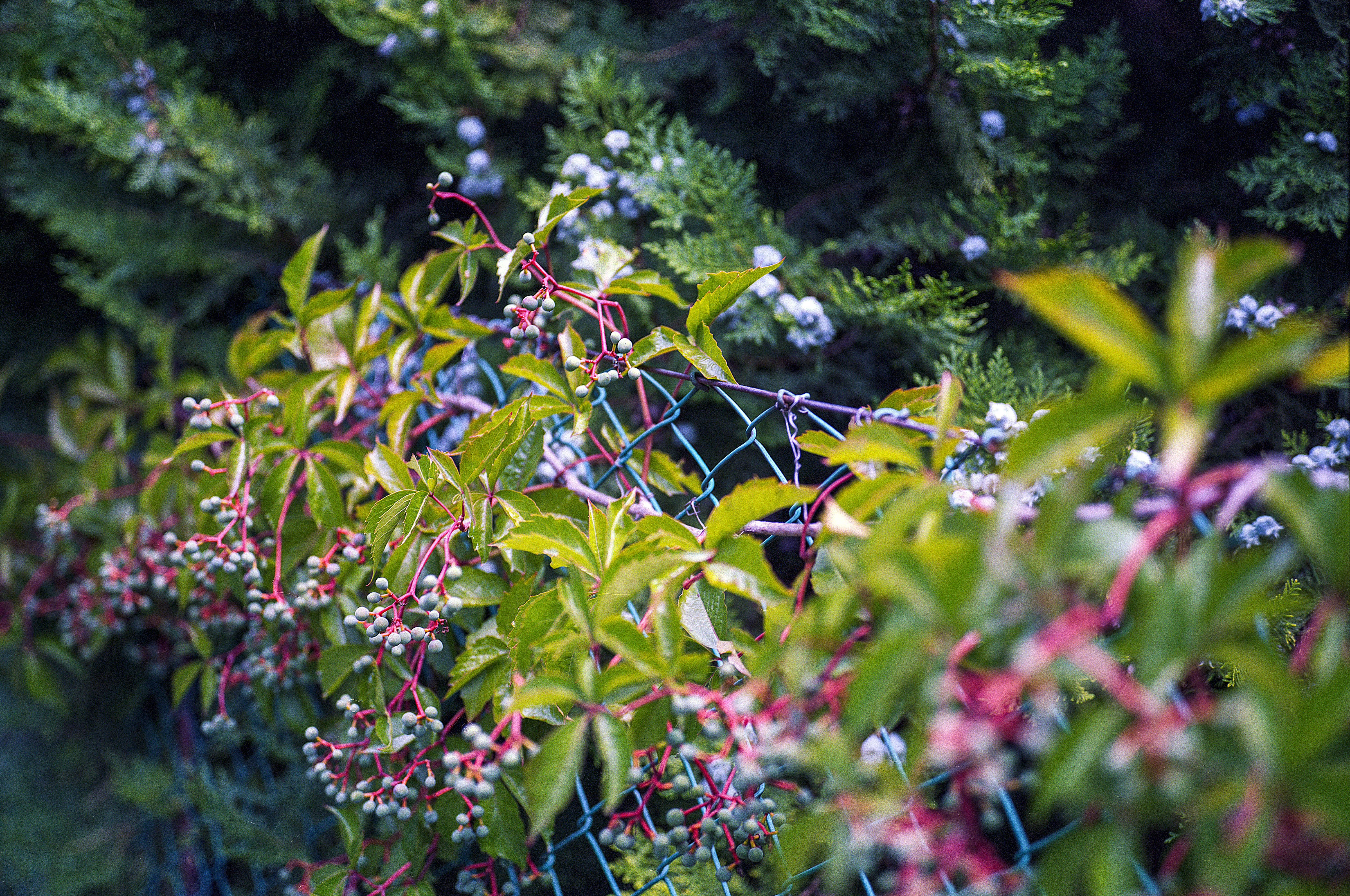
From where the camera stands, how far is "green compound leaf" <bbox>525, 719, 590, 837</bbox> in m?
0.59

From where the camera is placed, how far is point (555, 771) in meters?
0.60

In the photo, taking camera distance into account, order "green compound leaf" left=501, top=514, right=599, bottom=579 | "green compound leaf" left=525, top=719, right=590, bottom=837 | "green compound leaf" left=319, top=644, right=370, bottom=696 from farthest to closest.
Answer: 1. "green compound leaf" left=319, top=644, right=370, bottom=696
2. "green compound leaf" left=501, top=514, right=599, bottom=579
3. "green compound leaf" left=525, top=719, right=590, bottom=837

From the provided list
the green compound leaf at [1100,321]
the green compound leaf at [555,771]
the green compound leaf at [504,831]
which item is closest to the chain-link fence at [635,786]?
the green compound leaf at [504,831]

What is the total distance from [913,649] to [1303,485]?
0.80ft

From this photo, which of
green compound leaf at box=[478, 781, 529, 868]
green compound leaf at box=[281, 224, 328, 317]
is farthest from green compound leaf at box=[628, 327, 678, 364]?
green compound leaf at box=[281, 224, 328, 317]

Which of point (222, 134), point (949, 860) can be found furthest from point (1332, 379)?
point (222, 134)

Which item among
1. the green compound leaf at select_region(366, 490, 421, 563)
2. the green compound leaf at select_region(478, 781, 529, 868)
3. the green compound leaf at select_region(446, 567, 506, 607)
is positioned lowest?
the green compound leaf at select_region(478, 781, 529, 868)

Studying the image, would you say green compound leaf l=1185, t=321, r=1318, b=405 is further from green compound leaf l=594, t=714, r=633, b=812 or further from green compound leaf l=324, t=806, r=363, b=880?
green compound leaf l=324, t=806, r=363, b=880

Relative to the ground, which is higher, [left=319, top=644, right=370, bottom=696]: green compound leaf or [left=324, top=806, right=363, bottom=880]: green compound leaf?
[left=319, top=644, right=370, bottom=696]: green compound leaf

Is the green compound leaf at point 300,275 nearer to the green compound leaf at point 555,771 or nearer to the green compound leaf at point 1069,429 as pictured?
the green compound leaf at point 555,771

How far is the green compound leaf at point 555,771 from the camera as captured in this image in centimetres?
59

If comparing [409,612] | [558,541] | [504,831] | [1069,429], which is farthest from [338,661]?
[1069,429]

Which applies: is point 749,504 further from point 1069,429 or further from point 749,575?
point 1069,429

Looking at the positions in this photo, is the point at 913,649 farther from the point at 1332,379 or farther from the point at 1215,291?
the point at 1332,379
